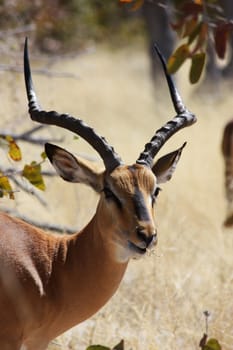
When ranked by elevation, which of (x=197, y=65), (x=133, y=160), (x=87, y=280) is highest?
(x=197, y=65)

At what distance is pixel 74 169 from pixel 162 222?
3779 millimetres

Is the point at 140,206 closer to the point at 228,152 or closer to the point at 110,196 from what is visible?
the point at 110,196

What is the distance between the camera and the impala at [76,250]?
468 centimetres

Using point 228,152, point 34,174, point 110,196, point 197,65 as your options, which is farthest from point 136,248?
point 228,152

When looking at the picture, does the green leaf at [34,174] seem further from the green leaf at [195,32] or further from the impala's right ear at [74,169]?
the green leaf at [195,32]

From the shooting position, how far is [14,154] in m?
5.44

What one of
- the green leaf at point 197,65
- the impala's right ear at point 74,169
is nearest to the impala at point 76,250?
the impala's right ear at point 74,169

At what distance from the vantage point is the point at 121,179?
15.5 feet

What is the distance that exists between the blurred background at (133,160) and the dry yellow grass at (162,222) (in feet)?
0.04

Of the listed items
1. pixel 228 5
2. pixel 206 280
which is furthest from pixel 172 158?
pixel 228 5

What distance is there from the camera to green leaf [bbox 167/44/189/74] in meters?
5.27

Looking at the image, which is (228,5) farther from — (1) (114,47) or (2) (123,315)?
(2) (123,315)

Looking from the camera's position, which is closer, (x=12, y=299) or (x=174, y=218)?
(x=12, y=299)

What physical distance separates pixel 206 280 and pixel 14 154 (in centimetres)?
261
